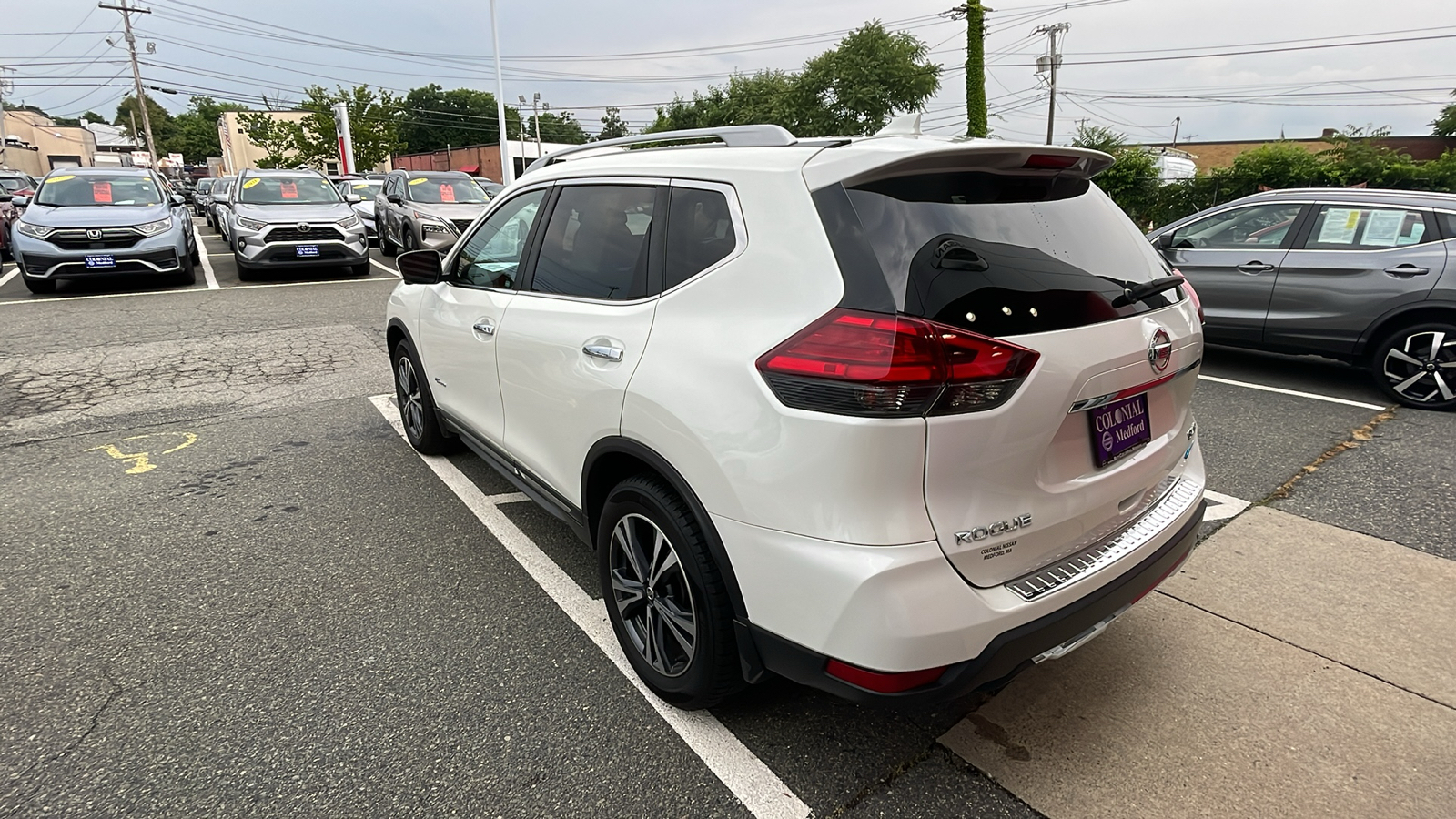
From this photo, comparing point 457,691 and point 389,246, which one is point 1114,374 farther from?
point 389,246

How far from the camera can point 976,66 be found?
2953cm

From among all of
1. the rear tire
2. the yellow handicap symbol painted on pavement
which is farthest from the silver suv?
the rear tire

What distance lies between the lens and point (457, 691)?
266 cm

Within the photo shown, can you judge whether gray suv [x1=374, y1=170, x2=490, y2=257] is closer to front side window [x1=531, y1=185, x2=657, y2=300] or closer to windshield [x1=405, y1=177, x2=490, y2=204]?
windshield [x1=405, y1=177, x2=490, y2=204]

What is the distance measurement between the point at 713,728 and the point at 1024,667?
39.1 inches

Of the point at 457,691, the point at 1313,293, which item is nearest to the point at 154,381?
the point at 457,691

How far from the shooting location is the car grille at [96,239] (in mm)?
10391

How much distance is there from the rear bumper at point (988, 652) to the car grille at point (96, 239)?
1226 centimetres

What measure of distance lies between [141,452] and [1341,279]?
8715 millimetres

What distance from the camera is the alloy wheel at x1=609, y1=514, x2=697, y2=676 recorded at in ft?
7.95

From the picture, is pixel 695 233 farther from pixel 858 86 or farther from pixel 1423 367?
pixel 858 86

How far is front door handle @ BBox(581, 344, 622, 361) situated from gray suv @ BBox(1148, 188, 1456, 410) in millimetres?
6265

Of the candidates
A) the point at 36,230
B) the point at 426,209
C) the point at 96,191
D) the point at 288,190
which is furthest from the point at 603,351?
Result: the point at 426,209

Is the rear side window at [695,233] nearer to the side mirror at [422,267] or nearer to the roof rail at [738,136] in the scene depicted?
the roof rail at [738,136]
